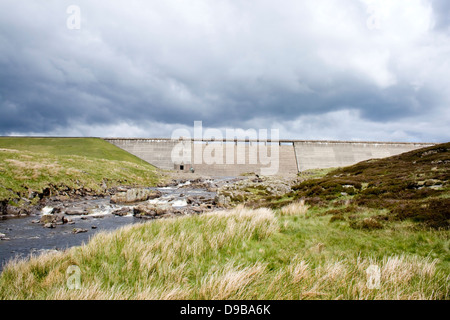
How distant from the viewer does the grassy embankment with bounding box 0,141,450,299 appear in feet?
15.7

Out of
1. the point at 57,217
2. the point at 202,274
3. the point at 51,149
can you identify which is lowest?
the point at 57,217

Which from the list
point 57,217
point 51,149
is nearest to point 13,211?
point 57,217

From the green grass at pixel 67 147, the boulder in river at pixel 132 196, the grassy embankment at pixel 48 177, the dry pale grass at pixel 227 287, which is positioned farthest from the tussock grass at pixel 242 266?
the green grass at pixel 67 147

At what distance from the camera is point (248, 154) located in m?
95.8

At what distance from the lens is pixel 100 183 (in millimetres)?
33219

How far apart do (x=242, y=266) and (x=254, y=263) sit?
49 cm

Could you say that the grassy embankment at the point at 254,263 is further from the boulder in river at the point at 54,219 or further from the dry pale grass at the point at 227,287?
the boulder in river at the point at 54,219

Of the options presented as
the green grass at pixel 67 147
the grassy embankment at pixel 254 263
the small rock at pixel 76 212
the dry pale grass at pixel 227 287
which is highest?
the green grass at pixel 67 147

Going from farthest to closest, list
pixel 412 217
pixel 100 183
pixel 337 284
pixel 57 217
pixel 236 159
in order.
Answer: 1. pixel 236 159
2. pixel 100 183
3. pixel 57 217
4. pixel 412 217
5. pixel 337 284

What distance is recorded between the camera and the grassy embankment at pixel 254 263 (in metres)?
4.78

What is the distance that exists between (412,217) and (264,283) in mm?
8764

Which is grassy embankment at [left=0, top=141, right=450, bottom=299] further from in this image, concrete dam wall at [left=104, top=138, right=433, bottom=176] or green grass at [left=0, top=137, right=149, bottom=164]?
concrete dam wall at [left=104, top=138, right=433, bottom=176]

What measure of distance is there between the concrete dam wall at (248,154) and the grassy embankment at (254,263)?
77360 mm
